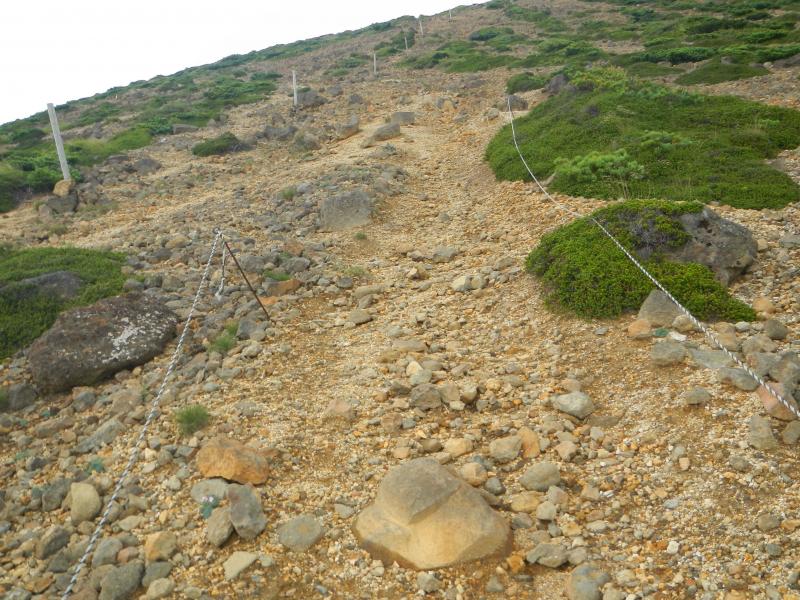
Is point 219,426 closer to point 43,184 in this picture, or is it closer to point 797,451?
point 797,451

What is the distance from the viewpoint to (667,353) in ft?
18.1

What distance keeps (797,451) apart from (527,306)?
3.70 meters

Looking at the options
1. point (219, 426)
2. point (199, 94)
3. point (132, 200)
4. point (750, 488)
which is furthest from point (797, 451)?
point (199, 94)

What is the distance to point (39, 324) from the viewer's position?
344 inches

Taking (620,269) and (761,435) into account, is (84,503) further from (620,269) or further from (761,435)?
(620,269)

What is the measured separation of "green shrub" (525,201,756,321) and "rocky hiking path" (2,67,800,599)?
27 cm

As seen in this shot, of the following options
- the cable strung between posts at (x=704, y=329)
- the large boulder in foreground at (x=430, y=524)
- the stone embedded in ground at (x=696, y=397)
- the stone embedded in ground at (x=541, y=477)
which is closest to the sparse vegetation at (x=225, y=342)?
the large boulder in foreground at (x=430, y=524)

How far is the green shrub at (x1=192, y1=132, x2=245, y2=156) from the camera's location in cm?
2231

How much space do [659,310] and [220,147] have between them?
1997 centimetres

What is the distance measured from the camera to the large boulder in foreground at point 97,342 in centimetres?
732

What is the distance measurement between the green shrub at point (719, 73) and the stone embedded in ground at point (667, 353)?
18.2 m

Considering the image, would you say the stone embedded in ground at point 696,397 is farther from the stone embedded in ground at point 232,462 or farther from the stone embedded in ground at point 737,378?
the stone embedded in ground at point 232,462

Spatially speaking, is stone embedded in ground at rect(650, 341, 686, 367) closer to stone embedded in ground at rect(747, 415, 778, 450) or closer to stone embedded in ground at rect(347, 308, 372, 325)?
stone embedded in ground at rect(747, 415, 778, 450)

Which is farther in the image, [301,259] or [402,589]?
[301,259]
